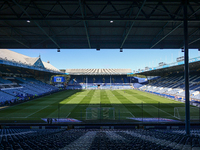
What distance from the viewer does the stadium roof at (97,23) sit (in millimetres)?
6273

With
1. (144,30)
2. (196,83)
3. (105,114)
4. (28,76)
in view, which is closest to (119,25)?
(144,30)

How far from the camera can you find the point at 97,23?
7.59 m

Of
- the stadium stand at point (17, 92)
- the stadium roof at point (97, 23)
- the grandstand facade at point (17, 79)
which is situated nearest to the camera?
the stadium roof at point (97, 23)

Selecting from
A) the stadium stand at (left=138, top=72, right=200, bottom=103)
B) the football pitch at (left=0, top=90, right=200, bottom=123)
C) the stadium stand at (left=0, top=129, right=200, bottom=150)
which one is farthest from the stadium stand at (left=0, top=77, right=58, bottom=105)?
the stadium stand at (left=138, top=72, right=200, bottom=103)

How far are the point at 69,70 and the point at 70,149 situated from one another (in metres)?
83.5

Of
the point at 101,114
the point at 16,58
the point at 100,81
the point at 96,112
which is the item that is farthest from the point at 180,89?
the point at 16,58

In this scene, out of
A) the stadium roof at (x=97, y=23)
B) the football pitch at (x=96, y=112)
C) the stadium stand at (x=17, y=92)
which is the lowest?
the football pitch at (x=96, y=112)

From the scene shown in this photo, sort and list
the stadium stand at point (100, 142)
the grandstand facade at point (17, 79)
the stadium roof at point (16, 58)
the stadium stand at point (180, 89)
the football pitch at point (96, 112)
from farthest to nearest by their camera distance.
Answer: the stadium roof at point (16, 58) < the stadium stand at point (180, 89) < the grandstand facade at point (17, 79) < the football pitch at point (96, 112) < the stadium stand at point (100, 142)

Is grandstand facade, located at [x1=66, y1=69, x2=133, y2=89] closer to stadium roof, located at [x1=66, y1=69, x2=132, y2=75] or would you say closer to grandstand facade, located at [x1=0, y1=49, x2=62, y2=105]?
stadium roof, located at [x1=66, y1=69, x2=132, y2=75]

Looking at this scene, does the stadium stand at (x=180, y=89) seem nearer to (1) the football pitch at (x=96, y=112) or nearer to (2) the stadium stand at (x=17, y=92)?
(1) the football pitch at (x=96, y=112)

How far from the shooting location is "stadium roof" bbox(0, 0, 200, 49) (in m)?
6.27

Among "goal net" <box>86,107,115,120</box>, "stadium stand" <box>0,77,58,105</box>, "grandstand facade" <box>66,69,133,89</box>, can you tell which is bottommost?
"goal net" <box>86,107,115,120</box>

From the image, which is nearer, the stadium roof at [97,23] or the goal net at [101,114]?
the stadium roof at [97,23]

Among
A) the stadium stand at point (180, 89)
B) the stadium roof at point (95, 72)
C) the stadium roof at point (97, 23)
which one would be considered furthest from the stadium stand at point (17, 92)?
the stadium stand at point (180, 89)
